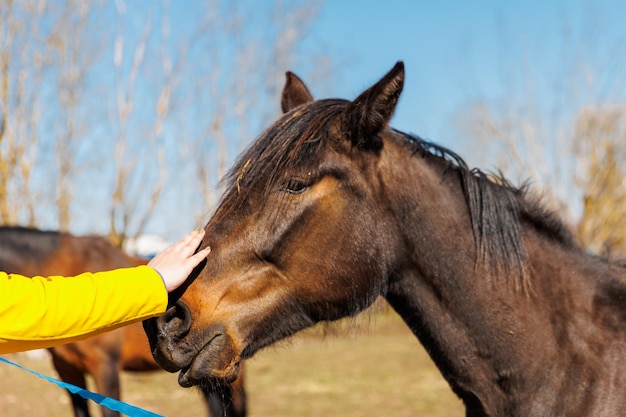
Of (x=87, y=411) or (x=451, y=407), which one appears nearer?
(x=87, y=411)

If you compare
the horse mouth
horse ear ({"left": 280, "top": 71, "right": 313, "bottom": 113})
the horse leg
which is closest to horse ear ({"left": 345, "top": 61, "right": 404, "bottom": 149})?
horse ear ({"left": 280, "top": 71, "right": 313, "bottom": 113})

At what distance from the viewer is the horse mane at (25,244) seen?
6.40 metres

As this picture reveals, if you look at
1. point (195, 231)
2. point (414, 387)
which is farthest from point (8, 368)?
point (195, 231)

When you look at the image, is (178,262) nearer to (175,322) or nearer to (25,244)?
(175,322)

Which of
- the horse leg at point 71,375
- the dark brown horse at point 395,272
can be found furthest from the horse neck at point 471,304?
the horse leg at point 71,375

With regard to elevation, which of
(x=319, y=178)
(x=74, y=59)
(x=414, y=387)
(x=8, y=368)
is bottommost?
(x=8, y=368)

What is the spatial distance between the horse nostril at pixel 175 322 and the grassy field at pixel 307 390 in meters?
4.35

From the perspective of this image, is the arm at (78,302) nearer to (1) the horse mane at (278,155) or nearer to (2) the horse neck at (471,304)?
(1) the horse mane at (278,155)

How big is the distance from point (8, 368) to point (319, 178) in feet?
38.7

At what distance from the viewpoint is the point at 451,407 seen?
335 inches

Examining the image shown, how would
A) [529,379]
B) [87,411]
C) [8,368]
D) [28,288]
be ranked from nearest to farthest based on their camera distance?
[28,288] → [529,379] → [87,411] → [8,368]

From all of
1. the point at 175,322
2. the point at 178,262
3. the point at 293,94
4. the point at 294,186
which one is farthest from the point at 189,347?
the point at 293,94

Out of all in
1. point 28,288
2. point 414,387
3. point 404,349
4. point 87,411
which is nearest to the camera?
point 28,288

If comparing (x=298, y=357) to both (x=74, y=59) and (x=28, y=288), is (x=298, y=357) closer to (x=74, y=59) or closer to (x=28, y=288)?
(x=74, y=59)
